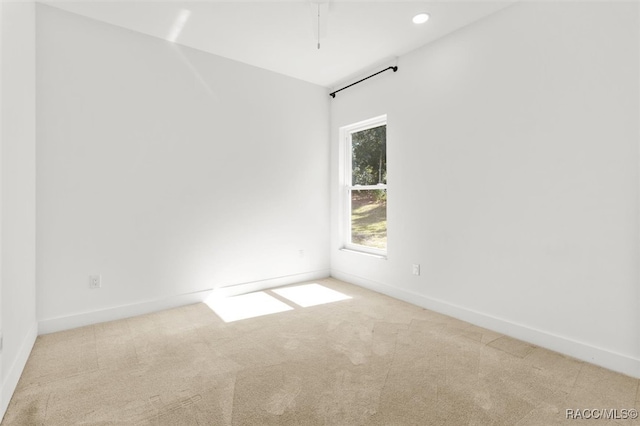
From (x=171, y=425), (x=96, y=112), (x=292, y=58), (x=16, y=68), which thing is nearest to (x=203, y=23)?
(x=292, y=58)

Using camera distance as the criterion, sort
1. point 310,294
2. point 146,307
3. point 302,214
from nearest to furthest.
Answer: point 146,307 < point 310,294 < point 302,214

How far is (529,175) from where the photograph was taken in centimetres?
255

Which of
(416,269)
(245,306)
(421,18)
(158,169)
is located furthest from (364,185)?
(158,169)

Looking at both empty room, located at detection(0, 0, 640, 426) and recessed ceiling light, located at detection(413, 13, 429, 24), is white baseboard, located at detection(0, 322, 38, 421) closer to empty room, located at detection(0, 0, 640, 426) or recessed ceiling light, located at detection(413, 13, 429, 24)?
empty room, located at detection(0, 0, 640, 426)

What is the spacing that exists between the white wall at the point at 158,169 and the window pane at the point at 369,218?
2.10 ft

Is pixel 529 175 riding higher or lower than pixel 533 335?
higher

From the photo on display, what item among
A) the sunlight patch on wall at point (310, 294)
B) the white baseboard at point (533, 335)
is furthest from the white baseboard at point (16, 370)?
the white baseboard at point (533, 335)

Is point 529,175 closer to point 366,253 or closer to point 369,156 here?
point 369,156

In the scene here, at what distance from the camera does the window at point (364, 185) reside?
4.04 metres

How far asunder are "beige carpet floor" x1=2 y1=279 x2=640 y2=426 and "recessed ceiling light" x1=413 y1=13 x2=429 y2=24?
2.71 metres

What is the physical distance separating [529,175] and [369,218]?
2.01 metres

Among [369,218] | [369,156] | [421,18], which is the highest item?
[421,18]

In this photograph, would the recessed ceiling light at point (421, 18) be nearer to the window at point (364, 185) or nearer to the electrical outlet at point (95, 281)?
the window at point (364, 185)

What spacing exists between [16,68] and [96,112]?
2.73 feet
